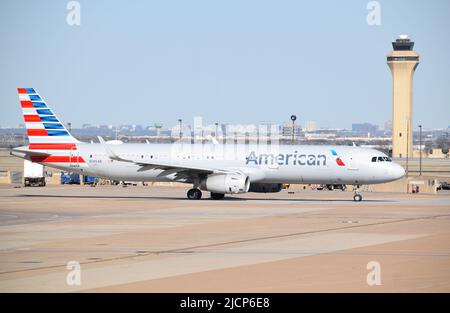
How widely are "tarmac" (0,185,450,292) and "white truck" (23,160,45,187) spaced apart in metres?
22.3

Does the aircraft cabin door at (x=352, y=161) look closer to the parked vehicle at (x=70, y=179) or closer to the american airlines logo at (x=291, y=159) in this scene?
the american airlines logo at (x=291, y=159)

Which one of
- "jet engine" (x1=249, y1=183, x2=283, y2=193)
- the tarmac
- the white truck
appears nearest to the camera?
the tarmac

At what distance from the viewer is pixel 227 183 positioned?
5506 centimetres

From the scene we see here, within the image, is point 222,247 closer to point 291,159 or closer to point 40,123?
point 291,159

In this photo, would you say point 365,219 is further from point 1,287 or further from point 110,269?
point 1,287

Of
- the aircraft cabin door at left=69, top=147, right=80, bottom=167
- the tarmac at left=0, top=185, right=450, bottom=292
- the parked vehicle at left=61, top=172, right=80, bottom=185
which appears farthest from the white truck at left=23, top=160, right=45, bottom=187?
the tarmac at left=0, top=185, right=450, bottom=292

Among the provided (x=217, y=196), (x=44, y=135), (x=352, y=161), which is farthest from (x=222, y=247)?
(x=44, y=135)

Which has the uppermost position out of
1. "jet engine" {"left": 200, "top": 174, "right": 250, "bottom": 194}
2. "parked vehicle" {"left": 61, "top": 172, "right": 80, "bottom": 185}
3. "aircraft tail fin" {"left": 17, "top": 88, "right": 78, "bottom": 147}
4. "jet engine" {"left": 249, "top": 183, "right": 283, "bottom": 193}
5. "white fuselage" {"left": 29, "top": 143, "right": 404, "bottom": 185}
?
"aircraft tail fin" {"left": 17, "top": 88, "right": 78, "bottom": 147}

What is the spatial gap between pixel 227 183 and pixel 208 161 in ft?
12.6

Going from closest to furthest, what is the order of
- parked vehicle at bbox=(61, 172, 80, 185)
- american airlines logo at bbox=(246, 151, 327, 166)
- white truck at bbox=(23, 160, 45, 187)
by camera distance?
american airlines logo at bbox=(246, 151, 327, 166), white truck at bbox=(23, 160, 45, 187), parked vehicle at bbox=(61, 172, 80, 185)

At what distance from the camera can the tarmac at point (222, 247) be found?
871 inches

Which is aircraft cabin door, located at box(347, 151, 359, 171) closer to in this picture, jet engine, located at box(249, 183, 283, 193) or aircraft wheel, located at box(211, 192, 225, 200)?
jet engine, located at box(249, 183, 283, 193)

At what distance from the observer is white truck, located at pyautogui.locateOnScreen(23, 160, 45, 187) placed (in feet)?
249

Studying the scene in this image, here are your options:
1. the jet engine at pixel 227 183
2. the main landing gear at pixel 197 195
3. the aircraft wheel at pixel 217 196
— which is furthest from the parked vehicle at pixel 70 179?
the jet engine at pixel 227 183
